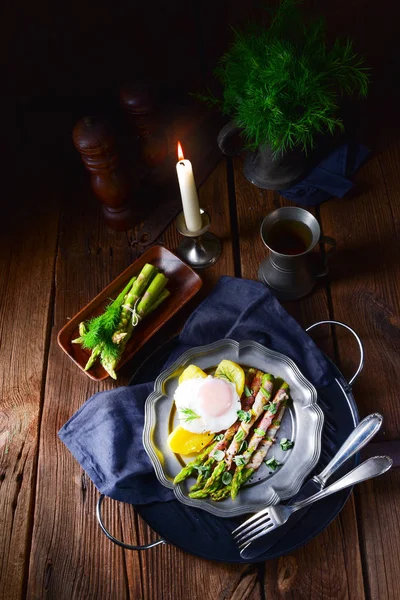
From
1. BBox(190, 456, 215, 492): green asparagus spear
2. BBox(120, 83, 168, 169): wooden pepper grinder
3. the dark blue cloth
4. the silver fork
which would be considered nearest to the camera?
the silver fork

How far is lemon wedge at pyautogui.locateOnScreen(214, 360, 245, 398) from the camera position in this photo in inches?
54.1

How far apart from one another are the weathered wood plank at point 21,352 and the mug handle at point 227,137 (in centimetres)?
55

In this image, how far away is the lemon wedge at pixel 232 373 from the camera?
138 cm

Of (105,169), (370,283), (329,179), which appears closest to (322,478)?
(370,283)

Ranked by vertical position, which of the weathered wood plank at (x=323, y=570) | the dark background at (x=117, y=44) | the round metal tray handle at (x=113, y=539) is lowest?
the weathered wood plank at (x=323, y=570)

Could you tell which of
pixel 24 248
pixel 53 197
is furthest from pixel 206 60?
pixel 24 248

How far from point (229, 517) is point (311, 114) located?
0.99 metres

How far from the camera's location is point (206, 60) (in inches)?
74.1

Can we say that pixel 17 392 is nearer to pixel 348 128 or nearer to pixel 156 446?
pixel 156 446

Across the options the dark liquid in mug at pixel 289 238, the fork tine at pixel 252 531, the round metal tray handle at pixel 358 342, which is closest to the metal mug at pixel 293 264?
the dark liquid in mug at pixel 289 238

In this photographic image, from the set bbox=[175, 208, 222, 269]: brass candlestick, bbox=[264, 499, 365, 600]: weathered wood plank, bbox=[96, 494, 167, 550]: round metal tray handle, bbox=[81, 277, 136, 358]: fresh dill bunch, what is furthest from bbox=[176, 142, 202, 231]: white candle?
bbox=[264, 499, 365, 600]: weathered wood plank

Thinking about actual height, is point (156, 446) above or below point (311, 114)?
below

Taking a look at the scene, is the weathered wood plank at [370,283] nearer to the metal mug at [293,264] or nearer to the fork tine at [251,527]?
the metal mug at [293,264]

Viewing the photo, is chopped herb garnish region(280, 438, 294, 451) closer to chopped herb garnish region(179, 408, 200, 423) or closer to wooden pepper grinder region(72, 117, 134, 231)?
chopped herb garnish region(179, 408, 200, 423)
